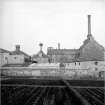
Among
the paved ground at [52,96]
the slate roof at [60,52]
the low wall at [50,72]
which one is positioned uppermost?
the slate roof at [60,52]

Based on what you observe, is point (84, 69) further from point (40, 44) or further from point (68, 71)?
point (40, 44)

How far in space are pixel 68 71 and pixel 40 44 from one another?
25795 millimetres

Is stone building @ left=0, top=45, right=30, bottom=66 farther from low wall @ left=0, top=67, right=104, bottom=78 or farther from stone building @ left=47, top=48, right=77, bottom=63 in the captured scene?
stone building @ left=47, top=48, right=77, bottom=63

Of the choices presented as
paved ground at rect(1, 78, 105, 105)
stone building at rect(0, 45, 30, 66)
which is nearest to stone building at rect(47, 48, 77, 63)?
stone building at rect(0, 45, 30, 66)

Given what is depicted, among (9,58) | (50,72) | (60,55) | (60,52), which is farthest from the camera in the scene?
(60,52)

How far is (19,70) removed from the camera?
4112cm

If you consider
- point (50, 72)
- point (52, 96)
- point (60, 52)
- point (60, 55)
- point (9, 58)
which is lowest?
point (50, 72)

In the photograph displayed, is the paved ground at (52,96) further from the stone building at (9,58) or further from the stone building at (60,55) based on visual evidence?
the stone building at (60,55)

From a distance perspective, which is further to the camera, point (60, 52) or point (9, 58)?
point (60, 52)

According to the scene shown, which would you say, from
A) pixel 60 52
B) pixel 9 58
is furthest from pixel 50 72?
pixel 60 52

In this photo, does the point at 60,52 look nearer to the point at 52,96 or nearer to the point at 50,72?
the point at 50,72

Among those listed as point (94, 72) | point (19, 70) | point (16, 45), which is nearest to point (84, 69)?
point (94, 72)

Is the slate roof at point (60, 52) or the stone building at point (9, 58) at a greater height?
the slate roof at point (60, 52)

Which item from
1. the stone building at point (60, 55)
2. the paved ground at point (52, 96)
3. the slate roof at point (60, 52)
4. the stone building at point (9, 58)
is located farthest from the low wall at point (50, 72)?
the slate roof at point (60, 52)
